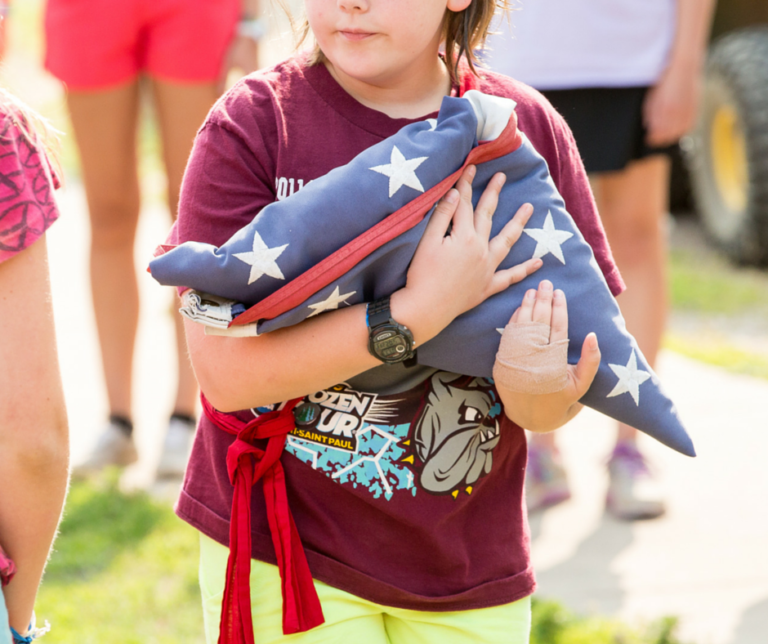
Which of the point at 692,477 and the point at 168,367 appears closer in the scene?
the point at 692,477

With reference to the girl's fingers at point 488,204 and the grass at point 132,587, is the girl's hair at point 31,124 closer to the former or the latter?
the girl's fingers at point 488,204

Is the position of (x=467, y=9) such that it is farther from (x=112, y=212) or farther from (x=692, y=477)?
(x=692, y=477)

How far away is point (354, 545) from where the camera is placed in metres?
1.55

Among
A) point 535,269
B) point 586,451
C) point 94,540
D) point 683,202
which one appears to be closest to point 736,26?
point 683,202

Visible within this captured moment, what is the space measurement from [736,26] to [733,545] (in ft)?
16.5

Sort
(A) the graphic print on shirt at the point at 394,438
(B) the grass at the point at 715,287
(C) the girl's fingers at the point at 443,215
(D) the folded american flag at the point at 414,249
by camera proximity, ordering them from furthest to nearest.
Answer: (B) the grass at the point at 715,287 < (A) the graphic print on shirt at the point at 394,438 < (C) the girl's fingers at the point at 443,215 < (D) the folded american flag at the point at 414,249

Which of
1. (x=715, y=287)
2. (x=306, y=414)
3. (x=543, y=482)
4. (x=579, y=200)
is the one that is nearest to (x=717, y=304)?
(x=715, y=287)

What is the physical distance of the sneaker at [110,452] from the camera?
140 inches

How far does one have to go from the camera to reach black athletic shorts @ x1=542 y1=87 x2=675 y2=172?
9.55 ft

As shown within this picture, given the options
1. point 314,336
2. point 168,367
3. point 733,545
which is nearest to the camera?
point 314,336

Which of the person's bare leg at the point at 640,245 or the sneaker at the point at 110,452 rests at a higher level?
the person's bare leg at the point at 640,245

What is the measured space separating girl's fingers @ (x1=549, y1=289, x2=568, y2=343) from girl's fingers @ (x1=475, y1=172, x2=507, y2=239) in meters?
0.14

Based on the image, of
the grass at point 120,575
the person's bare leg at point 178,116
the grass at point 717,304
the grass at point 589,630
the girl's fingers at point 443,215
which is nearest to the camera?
the girl's fingers at point 443,215

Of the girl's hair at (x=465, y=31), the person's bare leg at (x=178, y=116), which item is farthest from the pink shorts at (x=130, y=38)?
the girl's hair at (x=465, y=31)
